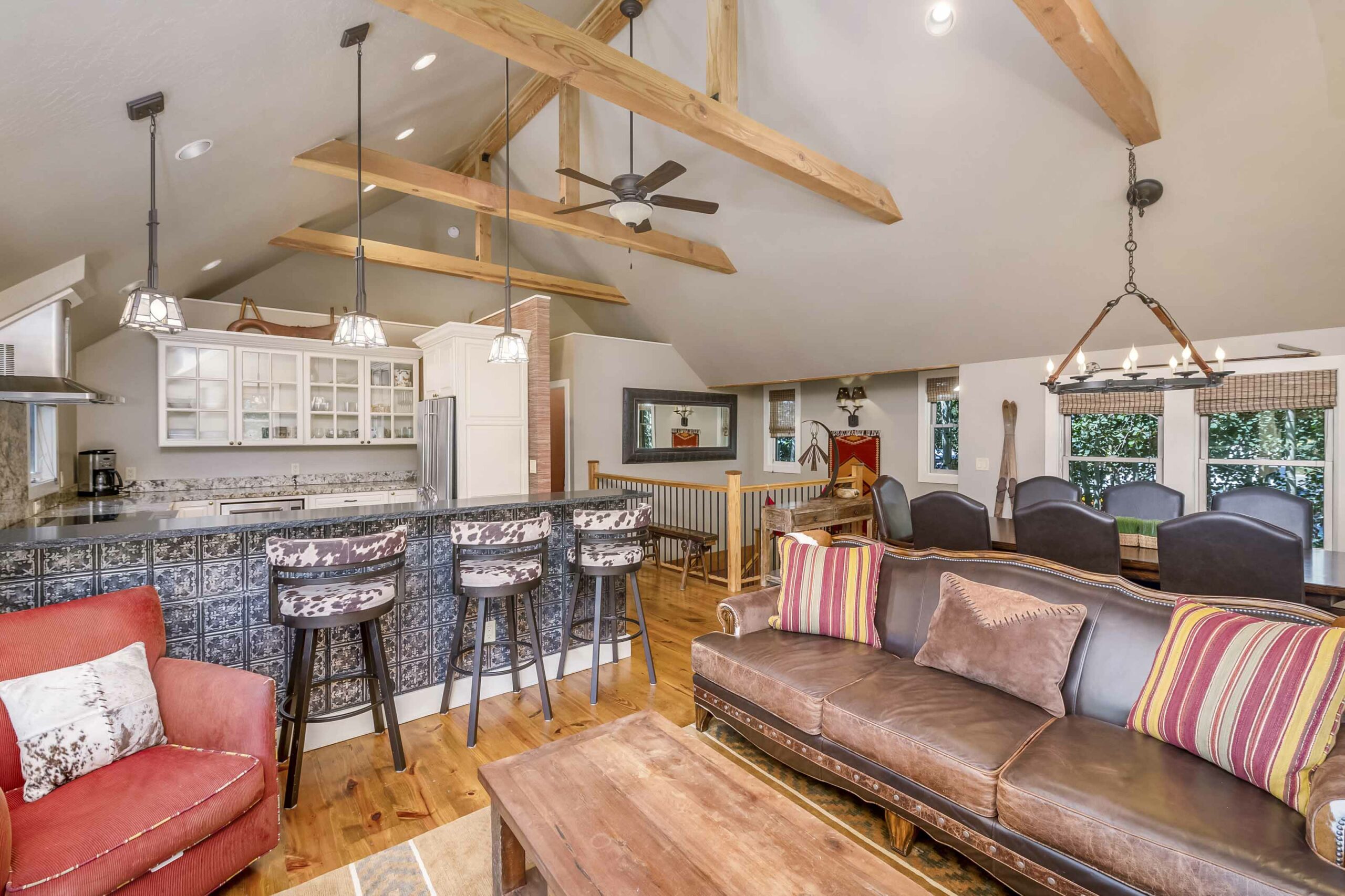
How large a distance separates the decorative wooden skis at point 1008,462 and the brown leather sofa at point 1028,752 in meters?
2.89

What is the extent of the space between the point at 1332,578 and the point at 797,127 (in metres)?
3.59

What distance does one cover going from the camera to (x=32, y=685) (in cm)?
166

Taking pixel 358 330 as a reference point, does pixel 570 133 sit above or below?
above

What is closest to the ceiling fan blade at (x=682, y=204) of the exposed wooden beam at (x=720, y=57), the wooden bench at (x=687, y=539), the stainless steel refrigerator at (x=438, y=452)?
the exposed wooden beam at (x=720, y=57)

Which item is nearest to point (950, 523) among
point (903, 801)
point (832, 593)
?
point (832, 593)

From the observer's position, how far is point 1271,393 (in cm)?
396

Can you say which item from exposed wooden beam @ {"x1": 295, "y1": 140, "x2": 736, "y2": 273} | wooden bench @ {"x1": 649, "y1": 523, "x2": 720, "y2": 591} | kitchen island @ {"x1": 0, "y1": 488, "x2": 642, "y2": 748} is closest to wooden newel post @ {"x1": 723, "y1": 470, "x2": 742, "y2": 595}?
wooden bench @ {"x1": 649, "y1": 523, "x2": 720, "y2": 591}

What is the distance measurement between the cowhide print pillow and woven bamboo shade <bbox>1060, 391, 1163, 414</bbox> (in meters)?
5.42

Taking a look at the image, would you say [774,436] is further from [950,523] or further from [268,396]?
[268,396]

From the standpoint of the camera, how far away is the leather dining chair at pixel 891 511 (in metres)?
3.90

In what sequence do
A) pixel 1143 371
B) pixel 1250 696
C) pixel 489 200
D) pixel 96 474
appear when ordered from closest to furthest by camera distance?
pixel 1250 696, pixel 1143 371, pixel 489 200, pixel 96 474

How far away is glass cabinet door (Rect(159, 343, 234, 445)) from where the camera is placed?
15.9ft

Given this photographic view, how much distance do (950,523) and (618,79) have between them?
282cm

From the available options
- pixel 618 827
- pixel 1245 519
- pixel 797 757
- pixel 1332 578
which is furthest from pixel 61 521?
pixel 1332 578
